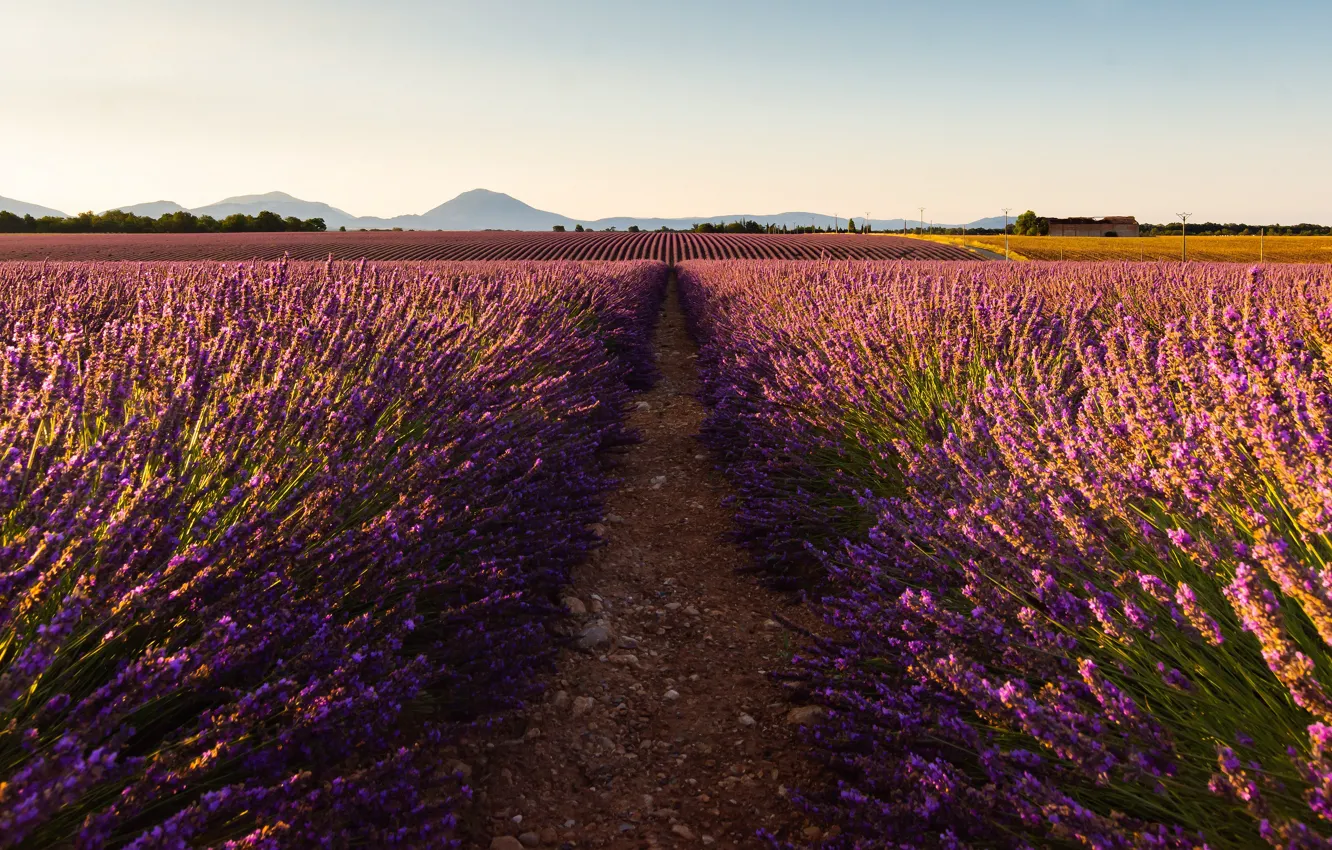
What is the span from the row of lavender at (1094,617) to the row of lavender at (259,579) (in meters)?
0.97

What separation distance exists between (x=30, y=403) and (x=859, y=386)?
336 centimetres

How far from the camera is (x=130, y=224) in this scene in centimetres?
6025

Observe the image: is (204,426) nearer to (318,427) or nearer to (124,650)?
(318,427)

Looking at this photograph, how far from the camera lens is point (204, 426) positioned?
2438 millimetres

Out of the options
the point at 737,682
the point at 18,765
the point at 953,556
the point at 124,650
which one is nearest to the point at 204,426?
the point at 124,650

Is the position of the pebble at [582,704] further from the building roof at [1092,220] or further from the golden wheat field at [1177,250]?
the building roof at [1092,220]

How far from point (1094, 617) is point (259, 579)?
180 centimetres

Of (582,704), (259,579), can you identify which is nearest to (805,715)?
(582,704)

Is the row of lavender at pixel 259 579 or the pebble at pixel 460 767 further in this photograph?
the pebble at pixel 460 767

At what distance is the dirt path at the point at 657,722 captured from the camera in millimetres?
2004

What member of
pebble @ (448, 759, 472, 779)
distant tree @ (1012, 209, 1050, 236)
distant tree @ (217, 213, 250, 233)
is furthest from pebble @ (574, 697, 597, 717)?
distant tree @ (1012, 209, 1050, 236)

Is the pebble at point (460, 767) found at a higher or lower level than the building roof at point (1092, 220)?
lower

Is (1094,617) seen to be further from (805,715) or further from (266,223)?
(266,223)

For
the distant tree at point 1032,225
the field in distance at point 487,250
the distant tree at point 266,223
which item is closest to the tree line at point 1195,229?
the distant tree at point 1032,225
